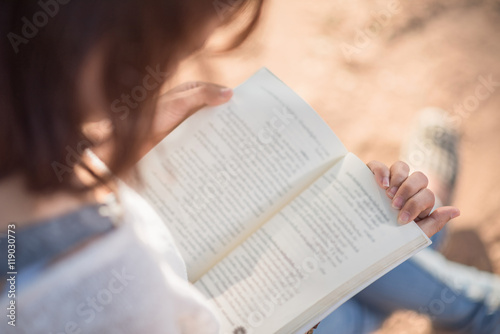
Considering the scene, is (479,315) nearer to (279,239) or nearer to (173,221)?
(279,239)

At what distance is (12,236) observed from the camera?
45 cm

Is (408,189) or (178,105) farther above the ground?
(178,105)

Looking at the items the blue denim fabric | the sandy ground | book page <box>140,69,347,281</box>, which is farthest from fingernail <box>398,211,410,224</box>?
the sandy ground

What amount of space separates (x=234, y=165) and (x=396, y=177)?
0.87 feet

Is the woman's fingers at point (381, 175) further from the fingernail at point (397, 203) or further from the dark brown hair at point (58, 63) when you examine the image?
the dark brown hair at point (58, 63)

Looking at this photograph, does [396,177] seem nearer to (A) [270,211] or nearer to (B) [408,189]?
(B) [408,189]

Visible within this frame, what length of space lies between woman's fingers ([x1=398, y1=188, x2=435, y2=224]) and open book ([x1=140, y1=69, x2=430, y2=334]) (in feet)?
0.04

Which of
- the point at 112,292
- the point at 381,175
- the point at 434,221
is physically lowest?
the point at 434,221

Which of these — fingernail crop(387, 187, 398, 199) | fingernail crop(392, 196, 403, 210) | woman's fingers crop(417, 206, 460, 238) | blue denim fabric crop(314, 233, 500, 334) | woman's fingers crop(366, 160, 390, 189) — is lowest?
blue denim fabric crop(314, 233, 500, 334)

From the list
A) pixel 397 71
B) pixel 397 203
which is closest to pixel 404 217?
pixel 397 203

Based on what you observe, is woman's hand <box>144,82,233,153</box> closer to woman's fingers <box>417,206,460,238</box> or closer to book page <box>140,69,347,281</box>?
book page <box>140,69,347,281</box>

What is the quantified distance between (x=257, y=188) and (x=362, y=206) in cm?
17

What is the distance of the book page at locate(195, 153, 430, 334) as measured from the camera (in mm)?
625

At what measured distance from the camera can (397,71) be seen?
52.2 inches
